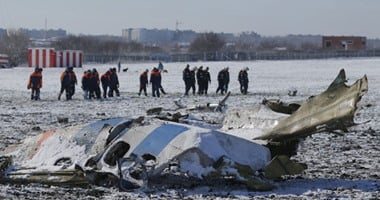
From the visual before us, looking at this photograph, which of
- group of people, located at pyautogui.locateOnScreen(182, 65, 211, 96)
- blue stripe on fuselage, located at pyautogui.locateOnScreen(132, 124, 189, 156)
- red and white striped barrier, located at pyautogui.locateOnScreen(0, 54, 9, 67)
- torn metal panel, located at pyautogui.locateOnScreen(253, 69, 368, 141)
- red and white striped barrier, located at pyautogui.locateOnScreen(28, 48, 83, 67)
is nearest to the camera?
torn metal panel, located at pyautogui.locateOnScreen(253, 69, 368, 141)

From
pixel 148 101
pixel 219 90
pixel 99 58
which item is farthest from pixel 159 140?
pixel 99 58

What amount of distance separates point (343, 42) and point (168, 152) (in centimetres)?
11824

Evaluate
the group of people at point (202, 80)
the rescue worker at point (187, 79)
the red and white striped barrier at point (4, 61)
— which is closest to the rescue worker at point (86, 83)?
the rescue worker at point (187, 79)

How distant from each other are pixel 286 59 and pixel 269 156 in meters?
81.5

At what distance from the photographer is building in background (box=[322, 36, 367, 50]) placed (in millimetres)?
123875

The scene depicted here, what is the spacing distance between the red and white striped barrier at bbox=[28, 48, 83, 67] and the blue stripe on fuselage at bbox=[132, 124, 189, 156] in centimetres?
6318

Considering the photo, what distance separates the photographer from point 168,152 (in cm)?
919

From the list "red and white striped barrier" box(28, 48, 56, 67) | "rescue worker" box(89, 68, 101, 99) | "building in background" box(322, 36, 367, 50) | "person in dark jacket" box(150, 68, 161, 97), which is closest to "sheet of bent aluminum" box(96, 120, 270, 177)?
"rescue worker" box(89, 68, 101, 99)

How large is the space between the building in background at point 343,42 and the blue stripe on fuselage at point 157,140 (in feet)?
379

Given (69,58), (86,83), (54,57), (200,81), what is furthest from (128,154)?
(54,57)

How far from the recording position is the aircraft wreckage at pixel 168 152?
30.1 ft

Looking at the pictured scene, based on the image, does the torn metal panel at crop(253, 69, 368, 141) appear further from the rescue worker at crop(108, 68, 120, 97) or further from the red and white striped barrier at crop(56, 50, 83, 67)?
the red and white striped barrier at crop(56, 50, 83, 67)

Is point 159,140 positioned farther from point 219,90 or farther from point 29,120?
point 219,90

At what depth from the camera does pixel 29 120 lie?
65.7 feet
